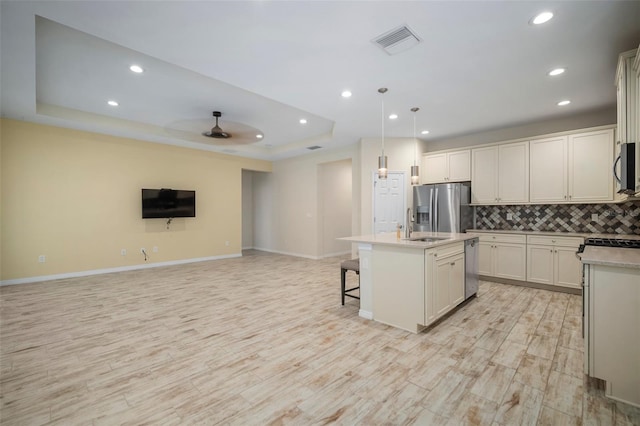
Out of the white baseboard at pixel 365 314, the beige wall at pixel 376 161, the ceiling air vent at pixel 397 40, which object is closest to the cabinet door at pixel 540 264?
the beige wall at pixel 376 161

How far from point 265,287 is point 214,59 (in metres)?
3.41

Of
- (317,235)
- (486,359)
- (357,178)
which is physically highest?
(357,178)

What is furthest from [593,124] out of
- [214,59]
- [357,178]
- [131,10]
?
[131,10]

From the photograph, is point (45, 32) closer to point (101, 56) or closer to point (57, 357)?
point (101, 56)

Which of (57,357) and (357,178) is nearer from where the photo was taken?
(57,357)

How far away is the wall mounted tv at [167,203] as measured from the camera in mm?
6188

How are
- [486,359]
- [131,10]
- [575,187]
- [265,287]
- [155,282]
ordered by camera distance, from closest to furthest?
[131,10], [486,359], [575,187], [265,287], [155,282]

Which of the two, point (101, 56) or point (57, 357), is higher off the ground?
point (101, 56)

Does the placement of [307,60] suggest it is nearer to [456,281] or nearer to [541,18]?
[541,18]

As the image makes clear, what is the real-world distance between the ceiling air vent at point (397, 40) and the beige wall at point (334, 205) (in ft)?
15.7

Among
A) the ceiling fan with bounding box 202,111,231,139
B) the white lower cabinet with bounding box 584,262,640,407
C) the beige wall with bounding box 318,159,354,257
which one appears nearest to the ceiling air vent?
the white lower cabinet with bounding box 584,262,640,407

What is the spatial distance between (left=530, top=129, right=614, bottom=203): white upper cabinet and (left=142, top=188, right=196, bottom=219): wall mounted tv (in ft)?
23.9

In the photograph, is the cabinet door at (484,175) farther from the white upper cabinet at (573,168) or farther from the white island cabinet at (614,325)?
the white island cabinet at (614,325)

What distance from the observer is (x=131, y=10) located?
2074 mm
